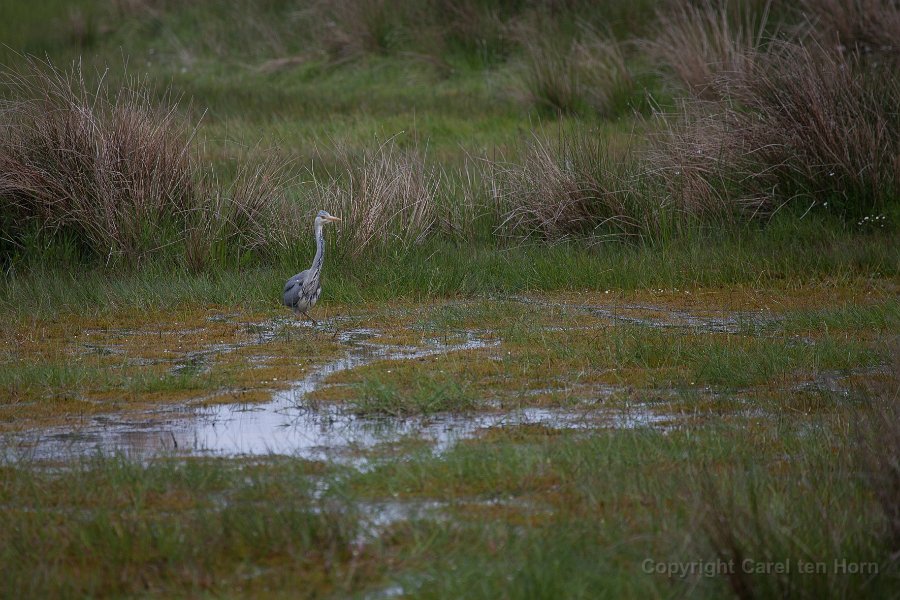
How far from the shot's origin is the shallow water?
512 cm

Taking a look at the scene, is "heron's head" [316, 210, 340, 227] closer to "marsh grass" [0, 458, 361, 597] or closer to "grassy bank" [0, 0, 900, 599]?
"grassy bank" [0, 0, 900, 599]

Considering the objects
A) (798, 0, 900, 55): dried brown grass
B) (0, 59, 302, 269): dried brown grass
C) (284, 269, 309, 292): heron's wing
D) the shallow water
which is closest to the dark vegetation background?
(0, 59, 302, 269): dried brown grass

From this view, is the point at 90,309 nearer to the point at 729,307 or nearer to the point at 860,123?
the point at 729,307

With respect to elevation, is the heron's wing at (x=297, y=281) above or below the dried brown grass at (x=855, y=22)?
below

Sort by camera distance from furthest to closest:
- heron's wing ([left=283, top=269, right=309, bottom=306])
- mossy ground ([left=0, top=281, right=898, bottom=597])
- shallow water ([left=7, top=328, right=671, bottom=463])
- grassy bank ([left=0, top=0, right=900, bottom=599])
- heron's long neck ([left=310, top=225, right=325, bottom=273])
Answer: heron's long neck ([left=310, top=225, right=325, bottom=273]) < heron's wing ([left=283, top=269, right=309, bottom=306]) < shallow water ([left=7, top=328, right=671, bottom=463]) < grassy bank ([left=0, top=0, right=900, bottom=599]) < mossy ground ([left=0, top=281, right=898, bottom=597])

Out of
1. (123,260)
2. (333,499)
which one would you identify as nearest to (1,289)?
(123,260)

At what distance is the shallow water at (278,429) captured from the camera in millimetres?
5121

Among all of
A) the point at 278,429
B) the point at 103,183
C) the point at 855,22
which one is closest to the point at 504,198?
the point at 103,183

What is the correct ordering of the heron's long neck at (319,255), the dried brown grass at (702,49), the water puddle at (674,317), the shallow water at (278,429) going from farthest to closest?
the dried brown grass at (702,49) → the heron's long neck at (319,255) → the water puddle at (674,317) → the shallow water at (278,429)

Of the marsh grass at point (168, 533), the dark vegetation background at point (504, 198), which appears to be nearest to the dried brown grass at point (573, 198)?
the dark vegetation background at point (504, 198)

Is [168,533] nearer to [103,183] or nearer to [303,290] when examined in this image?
[303,290]

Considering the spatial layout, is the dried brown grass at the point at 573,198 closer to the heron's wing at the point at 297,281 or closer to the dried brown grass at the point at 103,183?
the dried brown grass at the point at 103,183

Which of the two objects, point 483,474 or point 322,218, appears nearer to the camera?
point 483,474

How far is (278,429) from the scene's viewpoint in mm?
5477
